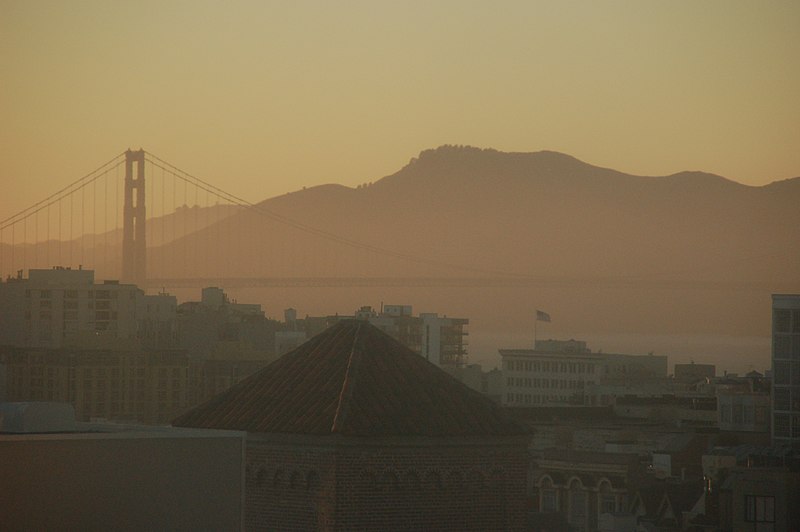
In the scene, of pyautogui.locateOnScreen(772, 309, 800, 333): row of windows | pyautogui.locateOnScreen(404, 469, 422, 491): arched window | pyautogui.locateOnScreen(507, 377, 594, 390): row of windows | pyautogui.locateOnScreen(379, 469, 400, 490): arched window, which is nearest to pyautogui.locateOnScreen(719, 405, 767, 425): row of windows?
pyautogui.locateOnScreen(772, 309, 800, 333): row of windows

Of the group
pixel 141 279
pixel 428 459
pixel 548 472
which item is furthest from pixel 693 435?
pixel 141 279

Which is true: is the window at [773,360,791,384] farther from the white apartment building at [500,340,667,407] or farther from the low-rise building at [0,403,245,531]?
the white apartment building at [500,340,667,407]

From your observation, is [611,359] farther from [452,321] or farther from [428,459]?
[428,459]

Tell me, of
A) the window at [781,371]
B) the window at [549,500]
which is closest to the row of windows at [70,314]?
the window at [781,371]

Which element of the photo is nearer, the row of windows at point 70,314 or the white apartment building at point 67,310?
the white apartment building at point 67,310

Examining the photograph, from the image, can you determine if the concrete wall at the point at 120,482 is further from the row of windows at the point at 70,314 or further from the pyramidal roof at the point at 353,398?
the row of windows at the point at 70,314

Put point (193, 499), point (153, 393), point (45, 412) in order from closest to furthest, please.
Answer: point (193, 499)
point (45, 412)
point (153, 393)
